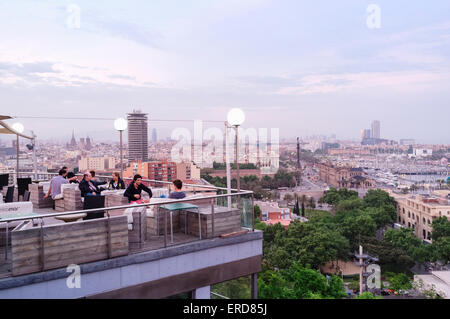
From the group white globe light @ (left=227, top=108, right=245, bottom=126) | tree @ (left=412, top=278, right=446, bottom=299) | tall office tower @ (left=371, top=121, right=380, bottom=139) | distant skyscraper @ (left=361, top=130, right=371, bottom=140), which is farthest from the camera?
distant skyscraper @ (left=361, top=130, right=371, bottom=140)

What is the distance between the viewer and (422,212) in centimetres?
6494

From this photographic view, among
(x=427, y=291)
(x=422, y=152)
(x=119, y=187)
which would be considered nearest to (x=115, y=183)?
(x=119, y=187)

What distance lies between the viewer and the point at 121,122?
918 centimetres

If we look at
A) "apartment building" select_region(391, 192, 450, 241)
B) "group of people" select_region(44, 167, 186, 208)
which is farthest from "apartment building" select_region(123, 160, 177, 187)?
"apartment building" select_region(391, 192, 450, 241)

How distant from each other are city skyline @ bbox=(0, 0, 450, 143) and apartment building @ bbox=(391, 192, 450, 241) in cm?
2747

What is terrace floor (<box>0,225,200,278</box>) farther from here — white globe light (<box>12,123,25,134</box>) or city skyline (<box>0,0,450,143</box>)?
white globe light (<box>12,123,25,134</box>)

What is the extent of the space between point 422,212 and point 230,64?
73699 mm

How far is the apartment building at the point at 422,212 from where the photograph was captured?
6175cm

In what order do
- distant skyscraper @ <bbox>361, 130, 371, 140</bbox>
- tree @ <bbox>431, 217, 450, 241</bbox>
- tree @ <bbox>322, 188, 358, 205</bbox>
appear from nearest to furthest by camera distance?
tree @ <bbox>431, 217, 450, 241</bbox> → tree @ <bbox>322, 188, 358, 205</bbox> → distant skyscraper @ <bbox>361, 130, 371, 140</bbox>

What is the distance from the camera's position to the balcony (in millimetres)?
3674

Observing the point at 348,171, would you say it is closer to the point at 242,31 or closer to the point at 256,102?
the point at 256,102

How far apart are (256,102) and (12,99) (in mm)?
100487

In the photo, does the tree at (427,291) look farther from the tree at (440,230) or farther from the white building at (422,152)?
the white building at (422,152)
